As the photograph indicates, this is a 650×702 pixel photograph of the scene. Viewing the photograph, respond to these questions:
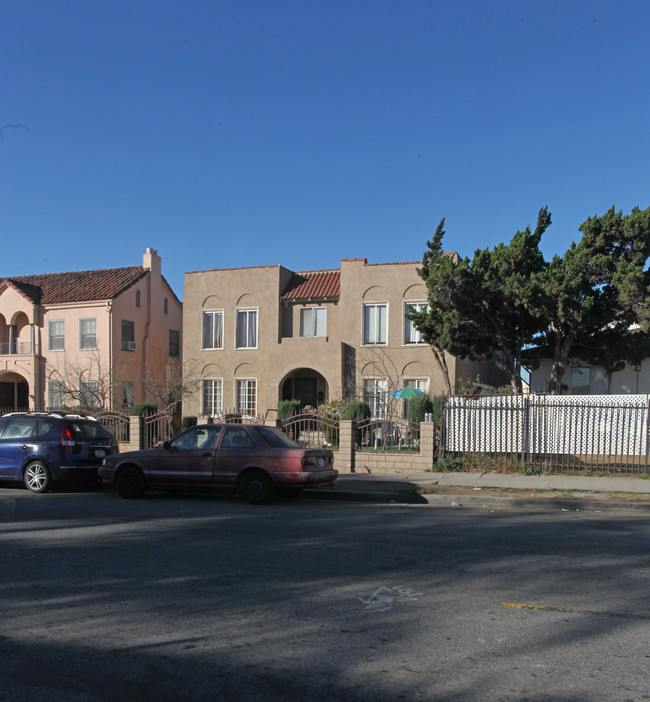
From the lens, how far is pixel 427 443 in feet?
52.5

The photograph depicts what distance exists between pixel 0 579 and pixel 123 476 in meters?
6.22

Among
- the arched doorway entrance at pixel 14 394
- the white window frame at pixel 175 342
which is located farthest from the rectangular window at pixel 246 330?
the arched doorway entrance at pixel 14 394

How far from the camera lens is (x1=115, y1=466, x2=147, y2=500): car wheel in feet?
42.2

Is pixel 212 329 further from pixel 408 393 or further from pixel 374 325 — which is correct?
pixel 408 393

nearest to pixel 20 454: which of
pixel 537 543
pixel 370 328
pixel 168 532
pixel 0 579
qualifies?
pixel 168 532

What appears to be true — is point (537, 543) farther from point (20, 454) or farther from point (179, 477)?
point (20, 454)

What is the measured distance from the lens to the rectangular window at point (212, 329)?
92.4 ft

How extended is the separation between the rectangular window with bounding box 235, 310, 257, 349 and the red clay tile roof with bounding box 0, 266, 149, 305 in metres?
6.57

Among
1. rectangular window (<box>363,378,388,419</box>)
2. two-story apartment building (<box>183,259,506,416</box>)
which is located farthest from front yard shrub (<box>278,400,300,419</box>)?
rectangular window (<box>363,378,388,419</box>)

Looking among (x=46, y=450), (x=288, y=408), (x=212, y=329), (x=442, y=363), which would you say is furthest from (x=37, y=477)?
(x=212, y=329)

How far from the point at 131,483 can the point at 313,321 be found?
49.2 ft

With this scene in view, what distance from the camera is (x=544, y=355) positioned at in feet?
75.6

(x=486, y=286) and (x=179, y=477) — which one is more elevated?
(x=486, y=286)

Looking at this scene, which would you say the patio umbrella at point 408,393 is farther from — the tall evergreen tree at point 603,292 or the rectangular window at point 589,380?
the rectangular window at point 589,380
